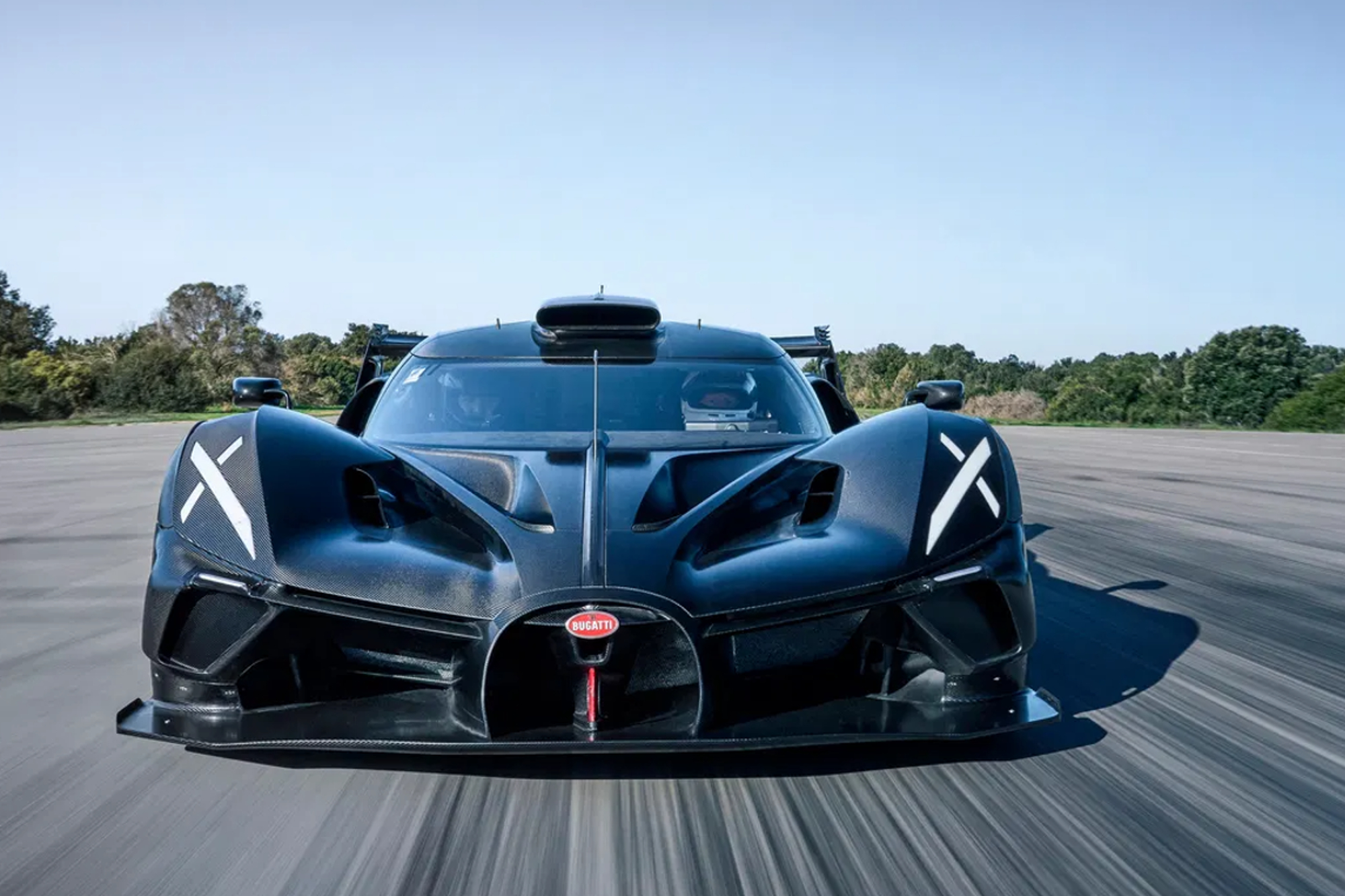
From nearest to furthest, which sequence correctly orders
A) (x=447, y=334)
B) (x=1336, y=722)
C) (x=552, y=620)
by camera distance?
(x=552, y=620) < (x=1336, y=722) < (x=447, y=334)

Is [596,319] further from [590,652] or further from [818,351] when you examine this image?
[590,652]

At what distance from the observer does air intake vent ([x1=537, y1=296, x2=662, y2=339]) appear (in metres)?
4.77

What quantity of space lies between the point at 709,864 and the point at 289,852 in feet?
3.00

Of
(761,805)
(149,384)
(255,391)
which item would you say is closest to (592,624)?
(761,805)

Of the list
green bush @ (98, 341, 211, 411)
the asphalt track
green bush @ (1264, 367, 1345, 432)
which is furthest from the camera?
green bush @ (98, 341, 211, 411)

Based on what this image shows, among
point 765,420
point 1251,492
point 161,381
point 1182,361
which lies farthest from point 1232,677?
point 1182,361

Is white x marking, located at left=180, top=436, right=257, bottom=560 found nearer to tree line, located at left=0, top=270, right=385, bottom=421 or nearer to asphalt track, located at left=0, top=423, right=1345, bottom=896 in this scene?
asphalt track, located at left=0, top=423, right=1345, bottom=896

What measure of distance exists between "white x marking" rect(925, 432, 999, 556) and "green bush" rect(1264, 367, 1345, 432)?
36576 millimetres

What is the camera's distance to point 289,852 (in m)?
2.60

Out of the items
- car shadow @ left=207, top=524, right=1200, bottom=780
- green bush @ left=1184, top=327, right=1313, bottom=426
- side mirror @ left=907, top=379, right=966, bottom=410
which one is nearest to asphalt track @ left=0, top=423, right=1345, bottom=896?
car shadow @ left=207, top=524, right=1200, bottom=780

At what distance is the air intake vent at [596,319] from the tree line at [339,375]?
100 feet

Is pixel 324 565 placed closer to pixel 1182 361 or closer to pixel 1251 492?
pixel 1251 492

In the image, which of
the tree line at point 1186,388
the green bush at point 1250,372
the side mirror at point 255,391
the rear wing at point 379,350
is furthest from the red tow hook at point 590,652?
the green bush at point 1250,372

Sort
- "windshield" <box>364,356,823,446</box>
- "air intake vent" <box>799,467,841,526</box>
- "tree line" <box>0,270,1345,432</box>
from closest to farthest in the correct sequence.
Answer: "air intake vent" <box>799,467,841,526</box>, "windshield" <box>364,356,823,446</box>, "tree line" <box>0,270,1345,432</box>
